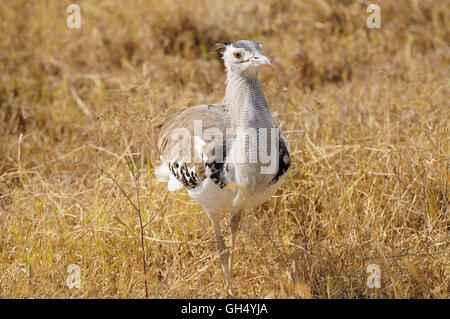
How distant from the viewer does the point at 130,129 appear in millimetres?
3965

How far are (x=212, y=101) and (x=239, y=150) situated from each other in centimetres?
200

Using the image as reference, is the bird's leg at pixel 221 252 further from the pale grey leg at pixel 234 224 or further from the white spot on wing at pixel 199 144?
the white spot on wing at pixel 199 144

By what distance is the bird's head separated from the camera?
250cm

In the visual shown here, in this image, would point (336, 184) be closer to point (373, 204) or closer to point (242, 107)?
point (373, 204)

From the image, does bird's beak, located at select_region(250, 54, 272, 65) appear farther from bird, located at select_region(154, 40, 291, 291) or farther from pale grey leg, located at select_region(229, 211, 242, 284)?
pale grey leg, located at select_region(229, 211, 242, 284)

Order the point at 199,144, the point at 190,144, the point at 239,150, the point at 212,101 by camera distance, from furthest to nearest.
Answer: the point at 212,101
the point at 190,144
the point at 199,144
the point at 239,150

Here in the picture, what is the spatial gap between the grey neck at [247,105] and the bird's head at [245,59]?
3 centimetres

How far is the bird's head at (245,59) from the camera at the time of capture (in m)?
2.50

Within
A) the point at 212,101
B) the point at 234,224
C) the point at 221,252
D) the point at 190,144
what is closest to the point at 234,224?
the point at 234,224

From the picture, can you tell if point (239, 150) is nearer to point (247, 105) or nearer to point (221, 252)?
point (247, 105)

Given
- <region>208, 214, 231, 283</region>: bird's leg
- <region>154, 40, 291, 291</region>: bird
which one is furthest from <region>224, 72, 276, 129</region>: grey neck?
<region>208, 214, 231, 283</region>: bird's leg

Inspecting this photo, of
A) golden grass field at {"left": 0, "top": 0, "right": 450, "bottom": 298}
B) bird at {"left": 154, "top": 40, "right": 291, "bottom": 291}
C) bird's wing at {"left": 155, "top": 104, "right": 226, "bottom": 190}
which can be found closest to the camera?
bird at {"left": 154, "top": 40, "right": 291, "bottom": 291}

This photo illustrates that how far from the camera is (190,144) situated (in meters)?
2.81

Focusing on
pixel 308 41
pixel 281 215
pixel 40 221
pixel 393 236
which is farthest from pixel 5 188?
pixel 308 41
